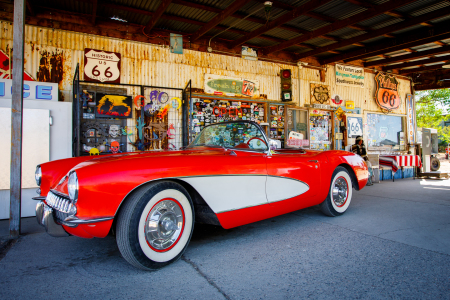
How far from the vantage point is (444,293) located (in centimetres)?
180

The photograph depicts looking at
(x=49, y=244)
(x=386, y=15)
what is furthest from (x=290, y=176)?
(x=386, y=15)

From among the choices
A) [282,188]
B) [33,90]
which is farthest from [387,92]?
[33,90]

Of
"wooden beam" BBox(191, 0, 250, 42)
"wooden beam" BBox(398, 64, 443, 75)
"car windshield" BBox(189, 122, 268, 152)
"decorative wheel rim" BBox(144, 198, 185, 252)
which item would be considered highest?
"wooden beam" BBox(398, 64, 443, 75)

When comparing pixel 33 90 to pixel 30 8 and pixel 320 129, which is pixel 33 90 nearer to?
pixel 30 8

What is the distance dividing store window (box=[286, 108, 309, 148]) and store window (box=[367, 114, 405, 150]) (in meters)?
3.23

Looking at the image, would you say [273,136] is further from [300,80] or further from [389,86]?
[389,86]

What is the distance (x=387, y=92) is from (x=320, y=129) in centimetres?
395

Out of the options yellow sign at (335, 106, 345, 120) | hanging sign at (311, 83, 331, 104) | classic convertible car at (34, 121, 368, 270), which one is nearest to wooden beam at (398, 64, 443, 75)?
yellow sign at (335, 106, 345, 120)

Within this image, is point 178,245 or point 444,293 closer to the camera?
point 444,293

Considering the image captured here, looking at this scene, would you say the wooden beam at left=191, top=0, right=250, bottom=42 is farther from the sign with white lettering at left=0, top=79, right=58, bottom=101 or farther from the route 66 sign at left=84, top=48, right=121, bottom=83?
the sign with white lettering at left=0, top=79, right=58, bottom=101

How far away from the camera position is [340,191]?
4.02m

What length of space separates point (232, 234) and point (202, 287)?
49.3 inches

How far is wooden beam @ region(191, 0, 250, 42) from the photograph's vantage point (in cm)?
519

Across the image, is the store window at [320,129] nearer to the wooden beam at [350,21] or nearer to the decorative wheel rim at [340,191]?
the wooden beam at [350,21]
